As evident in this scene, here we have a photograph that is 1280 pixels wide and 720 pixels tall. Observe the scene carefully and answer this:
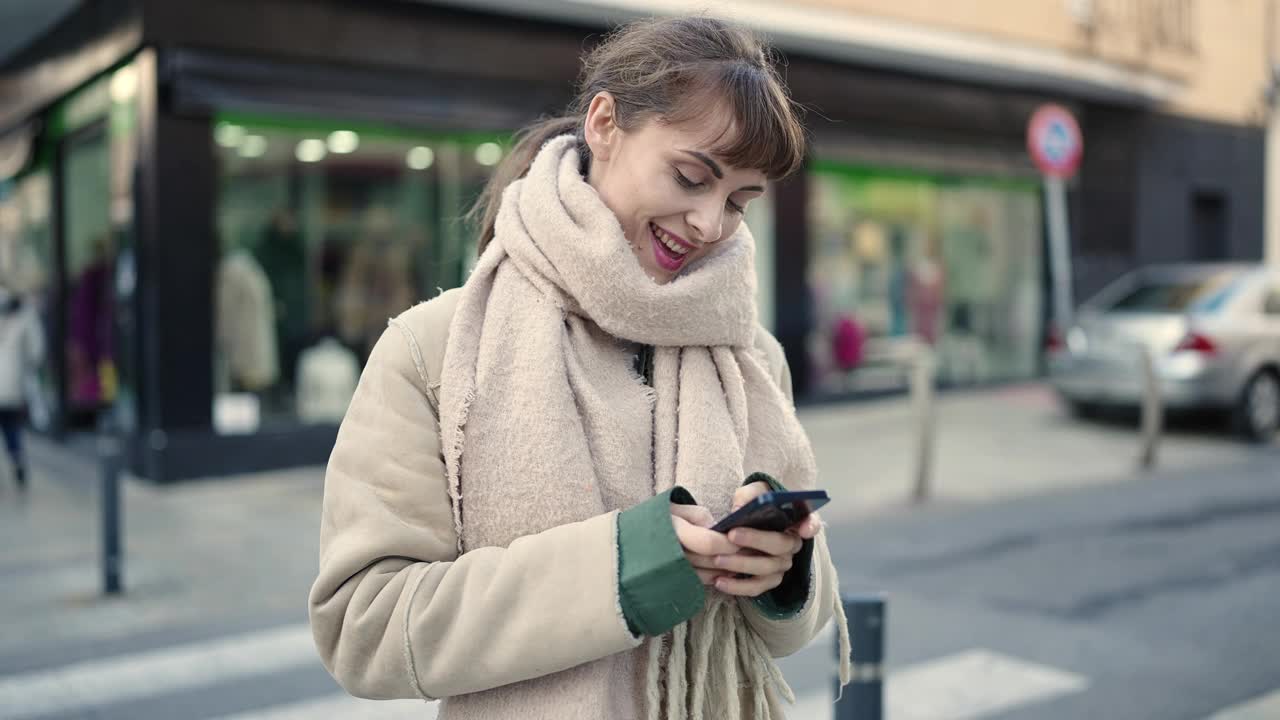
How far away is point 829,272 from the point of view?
14109 millimetres

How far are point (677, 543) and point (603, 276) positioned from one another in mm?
391

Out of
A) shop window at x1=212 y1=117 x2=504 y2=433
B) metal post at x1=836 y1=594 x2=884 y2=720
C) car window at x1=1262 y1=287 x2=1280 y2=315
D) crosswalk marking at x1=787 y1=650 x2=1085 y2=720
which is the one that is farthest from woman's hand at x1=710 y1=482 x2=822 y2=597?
car window at x1=1262 y1=287 x2=1280 y2=315

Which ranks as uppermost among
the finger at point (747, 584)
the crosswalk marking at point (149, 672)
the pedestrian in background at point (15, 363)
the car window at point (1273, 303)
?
the finger at point (747, 584)

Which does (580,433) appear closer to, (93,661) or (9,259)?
(93,661)

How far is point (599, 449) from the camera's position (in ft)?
5.32

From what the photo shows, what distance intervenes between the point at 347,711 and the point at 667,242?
132 inches

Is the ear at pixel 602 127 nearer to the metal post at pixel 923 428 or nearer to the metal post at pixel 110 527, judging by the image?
the metal post at pixel 110 527

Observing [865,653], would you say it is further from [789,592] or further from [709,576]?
[709,576]

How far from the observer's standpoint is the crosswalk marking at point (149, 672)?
15.4 ft

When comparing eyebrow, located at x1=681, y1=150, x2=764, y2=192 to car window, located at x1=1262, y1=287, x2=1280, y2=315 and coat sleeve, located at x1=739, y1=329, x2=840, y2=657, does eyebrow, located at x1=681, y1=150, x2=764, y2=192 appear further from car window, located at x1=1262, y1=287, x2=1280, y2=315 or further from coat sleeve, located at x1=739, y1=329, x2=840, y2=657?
car window, located at x1=1262, y1=287, x2=1280, y2=315

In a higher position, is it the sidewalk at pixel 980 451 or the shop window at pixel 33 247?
the shop window at pixel 33 247

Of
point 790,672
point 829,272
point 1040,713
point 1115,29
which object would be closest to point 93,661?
point 790,672

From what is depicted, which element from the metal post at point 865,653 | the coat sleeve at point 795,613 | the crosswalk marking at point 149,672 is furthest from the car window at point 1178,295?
the coat sleeve at point 795,613

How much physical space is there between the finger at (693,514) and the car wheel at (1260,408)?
11.4 meters
